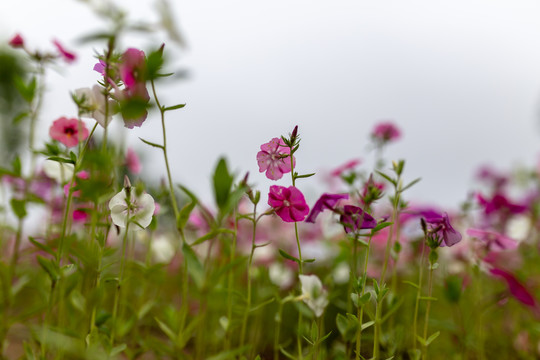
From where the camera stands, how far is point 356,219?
3.01 ft

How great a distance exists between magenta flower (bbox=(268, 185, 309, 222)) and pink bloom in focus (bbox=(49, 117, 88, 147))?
0.54 meters

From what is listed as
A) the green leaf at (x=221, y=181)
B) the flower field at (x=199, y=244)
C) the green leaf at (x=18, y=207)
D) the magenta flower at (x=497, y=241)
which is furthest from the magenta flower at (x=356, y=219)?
the green leaf at (x=18, y=207)

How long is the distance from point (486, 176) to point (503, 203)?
249 centimetres

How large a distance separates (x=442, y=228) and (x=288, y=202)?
326mm

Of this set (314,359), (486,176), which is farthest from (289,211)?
(486,176)

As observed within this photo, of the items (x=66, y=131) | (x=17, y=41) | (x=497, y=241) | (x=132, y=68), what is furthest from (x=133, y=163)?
(x=497, y=241)

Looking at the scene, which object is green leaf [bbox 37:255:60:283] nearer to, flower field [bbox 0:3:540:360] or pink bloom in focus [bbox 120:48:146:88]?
flower field [bbox 0:3:540:360]

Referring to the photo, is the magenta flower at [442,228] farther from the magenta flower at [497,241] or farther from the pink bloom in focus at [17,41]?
the pink bloom in focus at [17,41]

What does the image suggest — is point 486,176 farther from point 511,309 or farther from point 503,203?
point 503,203

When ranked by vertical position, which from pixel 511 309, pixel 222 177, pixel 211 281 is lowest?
pixel 511 309

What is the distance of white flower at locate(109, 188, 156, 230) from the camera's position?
87 cm

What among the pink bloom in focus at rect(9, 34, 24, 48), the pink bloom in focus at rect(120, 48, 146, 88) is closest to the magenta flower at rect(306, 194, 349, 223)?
the pink bloom in focus at rect(120, 48, 146, 88)

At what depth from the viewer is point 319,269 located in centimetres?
255

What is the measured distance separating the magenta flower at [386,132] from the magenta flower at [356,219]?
74 centimetres
